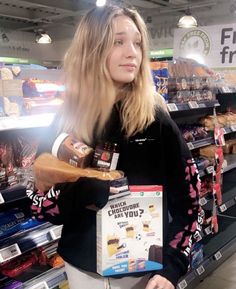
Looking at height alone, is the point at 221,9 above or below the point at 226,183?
above

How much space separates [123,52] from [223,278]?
109 inches

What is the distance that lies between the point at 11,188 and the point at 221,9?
34.2 feet

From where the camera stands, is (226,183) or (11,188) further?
(226,183)

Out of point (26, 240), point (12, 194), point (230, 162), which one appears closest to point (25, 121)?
point (12, 194)

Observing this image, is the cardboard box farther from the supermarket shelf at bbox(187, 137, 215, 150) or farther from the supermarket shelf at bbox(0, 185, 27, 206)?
the supermarket shelf at bbox(187, 137, 215, 150)

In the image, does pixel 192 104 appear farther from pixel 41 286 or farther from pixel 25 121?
pixel 41 286

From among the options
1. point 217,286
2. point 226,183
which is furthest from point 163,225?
point 226,183

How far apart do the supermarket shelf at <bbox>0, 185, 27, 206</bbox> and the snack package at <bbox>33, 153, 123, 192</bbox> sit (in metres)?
0.62

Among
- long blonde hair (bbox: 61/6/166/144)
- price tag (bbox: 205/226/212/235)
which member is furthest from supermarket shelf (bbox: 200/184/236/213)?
long blonde hair (bbox: 61/6/166/144)

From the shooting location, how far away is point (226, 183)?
4.14 metres

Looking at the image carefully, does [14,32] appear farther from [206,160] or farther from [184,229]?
[184,229]

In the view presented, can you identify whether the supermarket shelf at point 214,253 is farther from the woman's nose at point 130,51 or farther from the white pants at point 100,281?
the woman's nose at point 130,51

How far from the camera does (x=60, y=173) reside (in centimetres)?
118

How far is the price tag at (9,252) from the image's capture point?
6.00 feet
